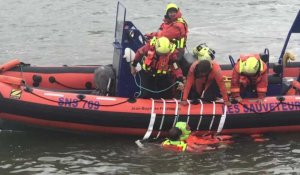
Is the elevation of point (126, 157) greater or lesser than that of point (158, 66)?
lesser

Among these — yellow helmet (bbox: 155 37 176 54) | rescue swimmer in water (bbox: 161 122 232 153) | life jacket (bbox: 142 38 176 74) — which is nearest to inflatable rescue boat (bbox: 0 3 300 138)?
rescue swimmer in water (bbox: 161 122 232 153)

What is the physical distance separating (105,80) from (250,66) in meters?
1.87

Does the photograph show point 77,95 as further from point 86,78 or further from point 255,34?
point 255,34

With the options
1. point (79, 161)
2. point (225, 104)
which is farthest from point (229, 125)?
point (79, 161)

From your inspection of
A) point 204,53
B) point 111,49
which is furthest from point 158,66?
point 111,49

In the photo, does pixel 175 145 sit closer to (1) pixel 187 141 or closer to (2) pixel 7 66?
(1) pixel 187 141

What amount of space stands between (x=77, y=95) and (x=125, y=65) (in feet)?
2.52

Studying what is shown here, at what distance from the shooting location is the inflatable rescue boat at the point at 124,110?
623cm

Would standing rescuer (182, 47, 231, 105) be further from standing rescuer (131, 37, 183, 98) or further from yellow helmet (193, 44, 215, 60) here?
standing rescuer (131, 37, 183, 98)

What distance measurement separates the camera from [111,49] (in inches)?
496

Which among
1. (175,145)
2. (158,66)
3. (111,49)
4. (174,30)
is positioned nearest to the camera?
(175,145)

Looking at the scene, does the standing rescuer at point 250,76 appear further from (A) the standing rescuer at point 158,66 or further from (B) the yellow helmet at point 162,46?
(B) the yellow helmet at point 162,46

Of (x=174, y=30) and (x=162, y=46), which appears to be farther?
(x=174, y=30)

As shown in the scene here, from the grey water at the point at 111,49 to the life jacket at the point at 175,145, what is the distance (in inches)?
4.1
